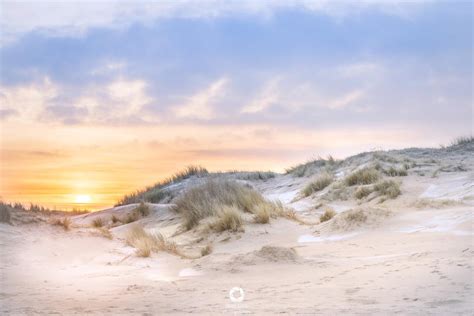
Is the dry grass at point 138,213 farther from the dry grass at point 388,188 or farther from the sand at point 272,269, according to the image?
the dry grass at point 388,188

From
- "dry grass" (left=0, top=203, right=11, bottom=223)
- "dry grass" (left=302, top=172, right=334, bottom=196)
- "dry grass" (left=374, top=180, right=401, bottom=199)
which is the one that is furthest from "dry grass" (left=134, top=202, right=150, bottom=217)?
"dry grass" (left=0, top=203, right=11, bottom=223)

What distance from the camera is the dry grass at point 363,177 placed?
15.5m

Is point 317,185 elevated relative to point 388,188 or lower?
elevated

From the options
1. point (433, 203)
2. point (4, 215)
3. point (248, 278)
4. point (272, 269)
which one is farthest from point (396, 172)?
point (4, 215)

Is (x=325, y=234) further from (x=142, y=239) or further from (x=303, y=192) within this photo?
(x=303, y=192)

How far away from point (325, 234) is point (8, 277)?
5529mm

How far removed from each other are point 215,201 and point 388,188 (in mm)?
4290

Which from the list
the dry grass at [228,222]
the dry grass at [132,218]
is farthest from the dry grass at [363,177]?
the dry grass at [132,218]

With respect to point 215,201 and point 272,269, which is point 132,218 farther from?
point 272,269

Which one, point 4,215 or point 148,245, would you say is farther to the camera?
point 148,245

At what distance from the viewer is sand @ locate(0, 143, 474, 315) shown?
5.13 m

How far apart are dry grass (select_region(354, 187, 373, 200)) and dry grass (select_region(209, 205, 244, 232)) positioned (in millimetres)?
3912

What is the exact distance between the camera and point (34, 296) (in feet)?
18.5

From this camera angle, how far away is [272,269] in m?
7.17
